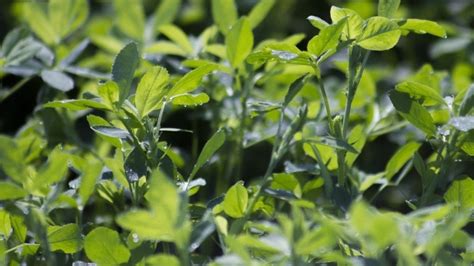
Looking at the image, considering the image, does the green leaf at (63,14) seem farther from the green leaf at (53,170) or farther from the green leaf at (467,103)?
the green leaf at (467,103)

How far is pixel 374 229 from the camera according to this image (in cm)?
72

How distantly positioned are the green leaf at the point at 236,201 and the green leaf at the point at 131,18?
65 cm

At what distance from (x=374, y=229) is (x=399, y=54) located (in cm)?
192

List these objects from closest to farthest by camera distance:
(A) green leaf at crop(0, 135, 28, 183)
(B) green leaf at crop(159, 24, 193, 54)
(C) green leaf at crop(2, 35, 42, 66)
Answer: (A) green leaf at crop(0, 135, 28, 183) → (C) green leaf at crop(2, 35, 42, 66) → (B) green leaf at crop(159, 24, 193, 54)

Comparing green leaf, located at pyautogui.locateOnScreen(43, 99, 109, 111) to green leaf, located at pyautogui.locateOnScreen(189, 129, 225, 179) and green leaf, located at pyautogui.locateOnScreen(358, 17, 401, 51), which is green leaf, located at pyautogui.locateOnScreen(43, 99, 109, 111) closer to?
green leaf, located at pyautogui.locateOnScreen(189, 129, 225, 179)

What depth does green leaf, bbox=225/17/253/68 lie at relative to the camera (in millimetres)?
1178

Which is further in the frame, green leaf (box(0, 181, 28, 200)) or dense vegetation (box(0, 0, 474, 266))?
green leaf (box(0, 181, 28, 200))

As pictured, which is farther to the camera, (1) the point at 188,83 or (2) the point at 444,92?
(2) the point at 444,92

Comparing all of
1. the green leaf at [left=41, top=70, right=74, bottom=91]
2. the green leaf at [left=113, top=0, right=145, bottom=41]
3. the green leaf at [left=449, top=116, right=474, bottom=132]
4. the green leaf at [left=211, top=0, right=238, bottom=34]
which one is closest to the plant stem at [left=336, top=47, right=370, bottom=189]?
the green leaf at [left=449, top=116, right=474, bottom=132]

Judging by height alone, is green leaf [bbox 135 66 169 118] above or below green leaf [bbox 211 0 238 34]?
above

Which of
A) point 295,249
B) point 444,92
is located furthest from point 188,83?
point 444,92

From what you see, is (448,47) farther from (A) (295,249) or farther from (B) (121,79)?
(A) (295,249)

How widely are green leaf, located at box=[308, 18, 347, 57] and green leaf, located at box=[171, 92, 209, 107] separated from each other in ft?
0.46

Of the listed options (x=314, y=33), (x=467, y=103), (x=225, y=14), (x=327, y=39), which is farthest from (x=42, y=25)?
(x=314, y=33)
